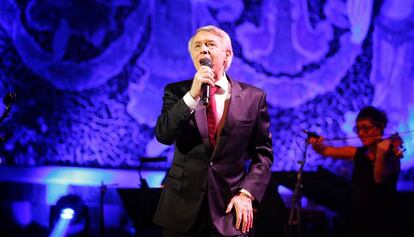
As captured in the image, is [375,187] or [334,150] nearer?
[375,187]

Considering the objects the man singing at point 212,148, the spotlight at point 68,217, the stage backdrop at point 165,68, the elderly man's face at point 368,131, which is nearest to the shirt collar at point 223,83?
the man singing at point 212,148

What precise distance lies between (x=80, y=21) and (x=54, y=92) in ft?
2.37

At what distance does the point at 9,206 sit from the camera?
433 centimetres

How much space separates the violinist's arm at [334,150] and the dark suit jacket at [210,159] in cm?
218

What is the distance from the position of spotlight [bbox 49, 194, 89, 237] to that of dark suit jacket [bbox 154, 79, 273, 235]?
99.6 inches

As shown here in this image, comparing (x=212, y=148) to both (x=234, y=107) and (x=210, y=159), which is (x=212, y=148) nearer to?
(x=210, y=159)

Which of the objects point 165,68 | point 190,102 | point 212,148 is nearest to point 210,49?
point 190,102

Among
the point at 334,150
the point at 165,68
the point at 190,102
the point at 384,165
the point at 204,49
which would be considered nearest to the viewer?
the point at 190,102

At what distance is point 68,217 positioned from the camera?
4145 millimetres

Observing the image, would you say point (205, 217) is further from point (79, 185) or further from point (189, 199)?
point (79, 185)

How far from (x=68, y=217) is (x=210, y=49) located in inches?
112

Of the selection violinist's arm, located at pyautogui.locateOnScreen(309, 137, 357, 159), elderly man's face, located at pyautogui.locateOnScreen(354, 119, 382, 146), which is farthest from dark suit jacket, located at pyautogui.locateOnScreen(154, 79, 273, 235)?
violinist's arm, located at pyautogui.locateOnScreen(309, 137, 357, 159)

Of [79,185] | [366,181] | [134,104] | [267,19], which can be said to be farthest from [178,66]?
[366,181]

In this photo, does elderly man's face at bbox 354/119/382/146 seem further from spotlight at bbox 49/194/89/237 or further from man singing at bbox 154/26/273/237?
spotlight at bbox 49/194/89/237
